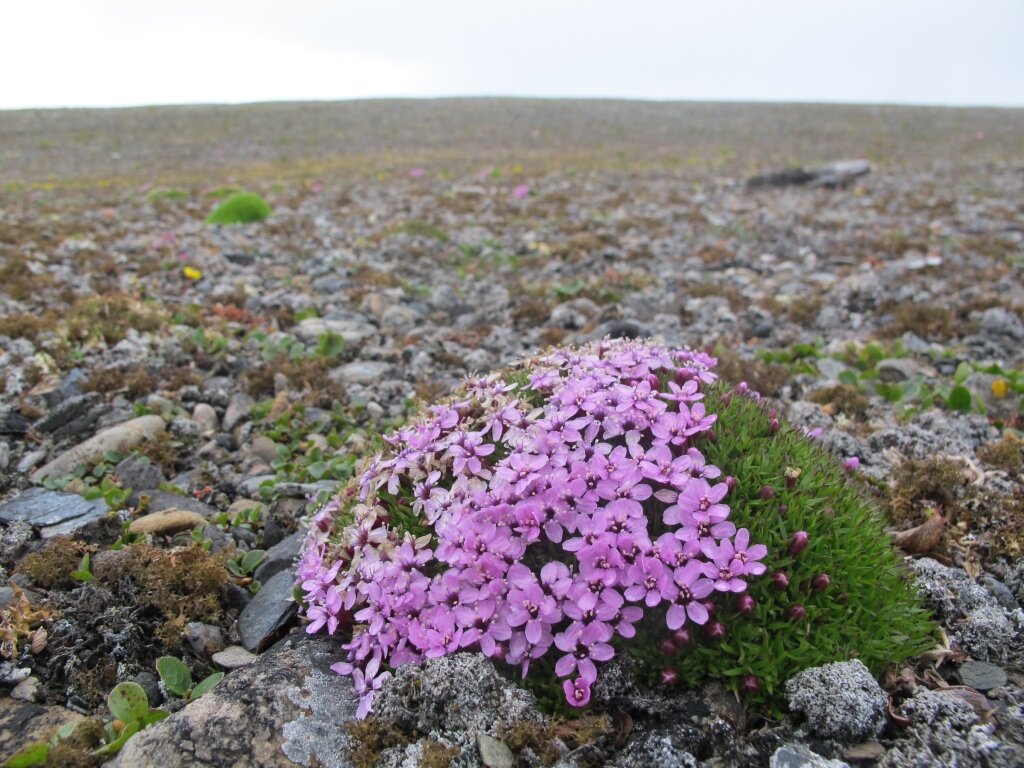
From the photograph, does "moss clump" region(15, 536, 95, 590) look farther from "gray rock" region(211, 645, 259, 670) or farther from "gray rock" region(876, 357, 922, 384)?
"gray rock" region(876, 357, 922, 384)

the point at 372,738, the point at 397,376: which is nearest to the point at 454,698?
the point at 372,738

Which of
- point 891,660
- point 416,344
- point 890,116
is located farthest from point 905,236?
point 890,116

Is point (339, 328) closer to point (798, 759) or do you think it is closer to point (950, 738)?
point (798, 759)

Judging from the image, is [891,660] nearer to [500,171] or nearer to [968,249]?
[968,249]

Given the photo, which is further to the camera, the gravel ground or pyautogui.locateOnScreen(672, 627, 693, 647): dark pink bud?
the gravel ground

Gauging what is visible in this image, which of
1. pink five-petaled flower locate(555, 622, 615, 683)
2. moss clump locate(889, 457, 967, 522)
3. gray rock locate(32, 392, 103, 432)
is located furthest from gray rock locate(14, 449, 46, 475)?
moss clump locate(889, 457, 967, 522)
